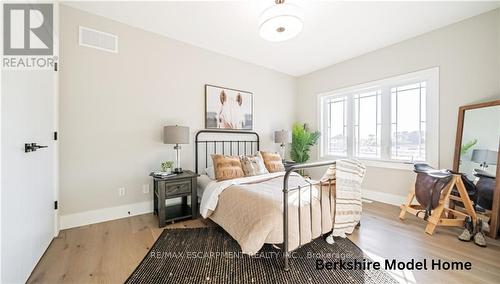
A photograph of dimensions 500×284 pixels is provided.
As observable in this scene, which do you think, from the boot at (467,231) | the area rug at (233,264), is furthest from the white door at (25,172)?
the boot at (467,231)

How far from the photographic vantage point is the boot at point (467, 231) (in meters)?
2.10

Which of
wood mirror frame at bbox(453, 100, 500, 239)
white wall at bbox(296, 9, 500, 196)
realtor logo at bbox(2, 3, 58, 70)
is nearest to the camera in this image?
realtor logo at bbox(2, 3, 58, 70)

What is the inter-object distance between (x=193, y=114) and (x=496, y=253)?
397 cm

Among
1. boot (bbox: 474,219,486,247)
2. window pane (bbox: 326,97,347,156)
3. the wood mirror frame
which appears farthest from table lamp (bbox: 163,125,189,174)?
the wood mirror frame

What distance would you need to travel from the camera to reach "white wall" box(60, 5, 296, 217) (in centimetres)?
238

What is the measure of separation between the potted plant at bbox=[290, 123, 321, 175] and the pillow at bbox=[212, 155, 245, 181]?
6.29 ft

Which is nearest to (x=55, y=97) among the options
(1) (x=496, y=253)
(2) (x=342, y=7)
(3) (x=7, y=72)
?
(3) (x=7, y=72)

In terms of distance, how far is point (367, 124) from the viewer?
369cm

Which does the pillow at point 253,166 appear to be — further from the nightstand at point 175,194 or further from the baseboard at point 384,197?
the baseboard at point 384,197

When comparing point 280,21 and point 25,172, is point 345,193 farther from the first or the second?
point 25,172

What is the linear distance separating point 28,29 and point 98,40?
875 millimetres

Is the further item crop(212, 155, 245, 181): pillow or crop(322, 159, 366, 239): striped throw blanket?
crop(212, 155, 245, 181): pillow

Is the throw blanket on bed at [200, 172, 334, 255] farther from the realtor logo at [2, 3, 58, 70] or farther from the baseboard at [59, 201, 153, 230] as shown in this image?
the realtor logo at [2, 3, 58, 70]

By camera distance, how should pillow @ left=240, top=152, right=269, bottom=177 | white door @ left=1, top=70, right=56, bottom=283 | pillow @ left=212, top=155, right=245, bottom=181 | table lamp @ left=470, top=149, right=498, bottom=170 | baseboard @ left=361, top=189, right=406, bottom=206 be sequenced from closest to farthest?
white door @ left=1, top=70, right=56, bottom=283 < table lamp @ left=470, top=149, right=498, bottom=170 < pillow @ left=212, top=155, right=245, bottom=181 < pillow @ left=240, top=152, right=269, bottom=177 < baseboard @ left=361, top=189, right=406, bottom=206
